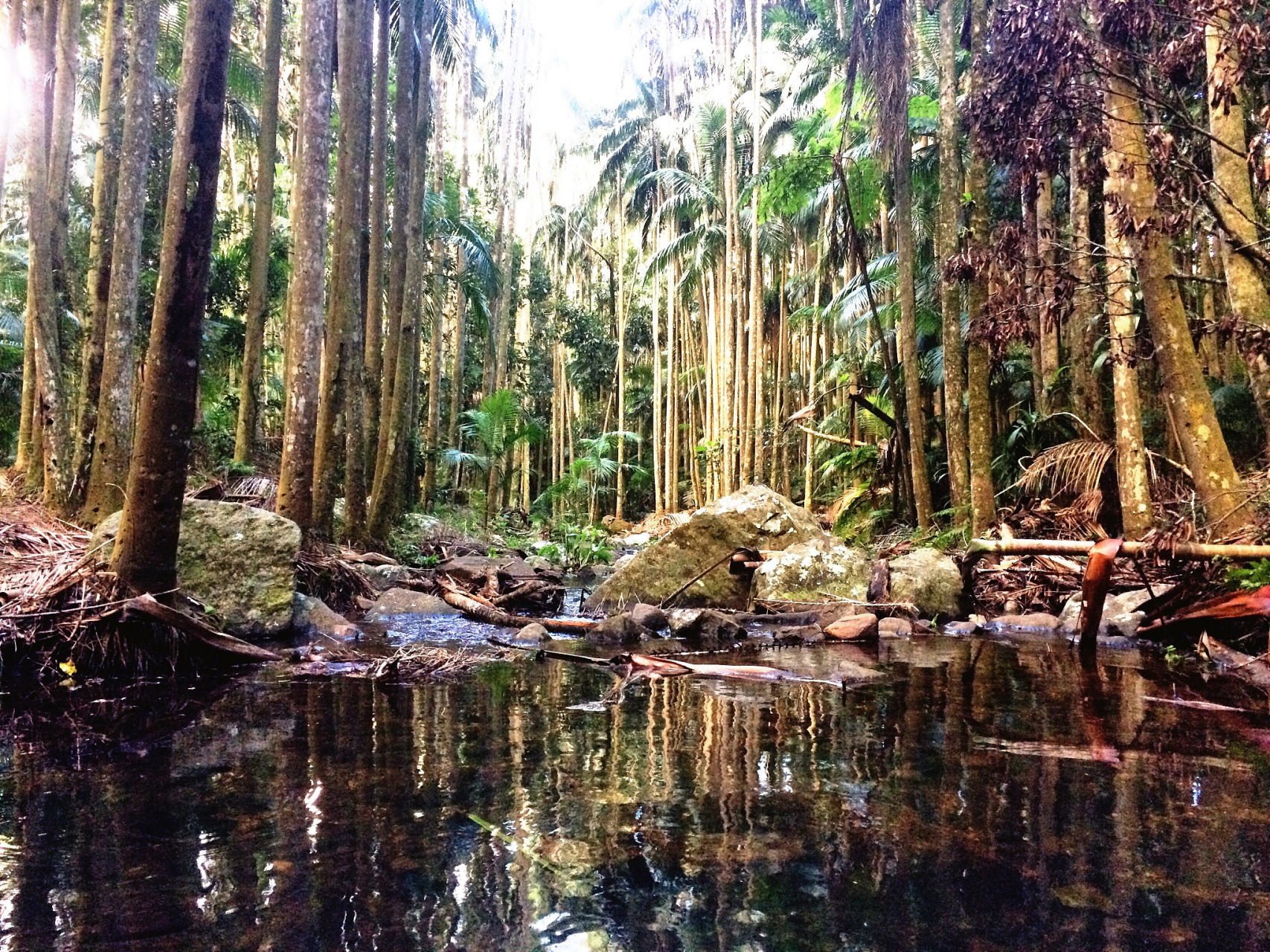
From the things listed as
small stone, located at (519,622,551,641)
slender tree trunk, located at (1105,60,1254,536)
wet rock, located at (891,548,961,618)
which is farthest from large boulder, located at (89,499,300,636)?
slender tree trunk, located at (1105,60,1254,536)

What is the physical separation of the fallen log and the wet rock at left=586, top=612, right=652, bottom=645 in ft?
0.31

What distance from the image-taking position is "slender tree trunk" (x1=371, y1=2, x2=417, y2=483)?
12.3m

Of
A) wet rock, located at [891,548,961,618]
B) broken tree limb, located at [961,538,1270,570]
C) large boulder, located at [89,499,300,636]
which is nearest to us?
broken tree limb, located at [961,538,1270,570]

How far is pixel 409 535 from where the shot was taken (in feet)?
38.9

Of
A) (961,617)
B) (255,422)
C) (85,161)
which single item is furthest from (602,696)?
(85,161)

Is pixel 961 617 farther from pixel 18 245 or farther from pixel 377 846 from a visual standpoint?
pixel 18 245

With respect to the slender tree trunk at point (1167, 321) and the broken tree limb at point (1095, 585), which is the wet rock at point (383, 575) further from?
the slender tree trunk at point (1167, 321)

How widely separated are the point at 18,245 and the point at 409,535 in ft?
65.3

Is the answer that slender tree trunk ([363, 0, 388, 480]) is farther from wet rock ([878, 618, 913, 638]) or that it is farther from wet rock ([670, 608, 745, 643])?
wet rock ([878, 618, 913, 638])

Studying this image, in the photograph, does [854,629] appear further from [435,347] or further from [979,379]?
[435,347]

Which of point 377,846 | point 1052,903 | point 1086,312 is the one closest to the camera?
point 1052,903

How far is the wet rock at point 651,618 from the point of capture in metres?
6.43

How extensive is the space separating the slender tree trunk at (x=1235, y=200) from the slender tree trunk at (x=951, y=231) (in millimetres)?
2645

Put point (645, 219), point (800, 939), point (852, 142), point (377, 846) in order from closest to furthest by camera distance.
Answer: point (800, 939), point (377, 846), point (852, 142), point (645, 219)
